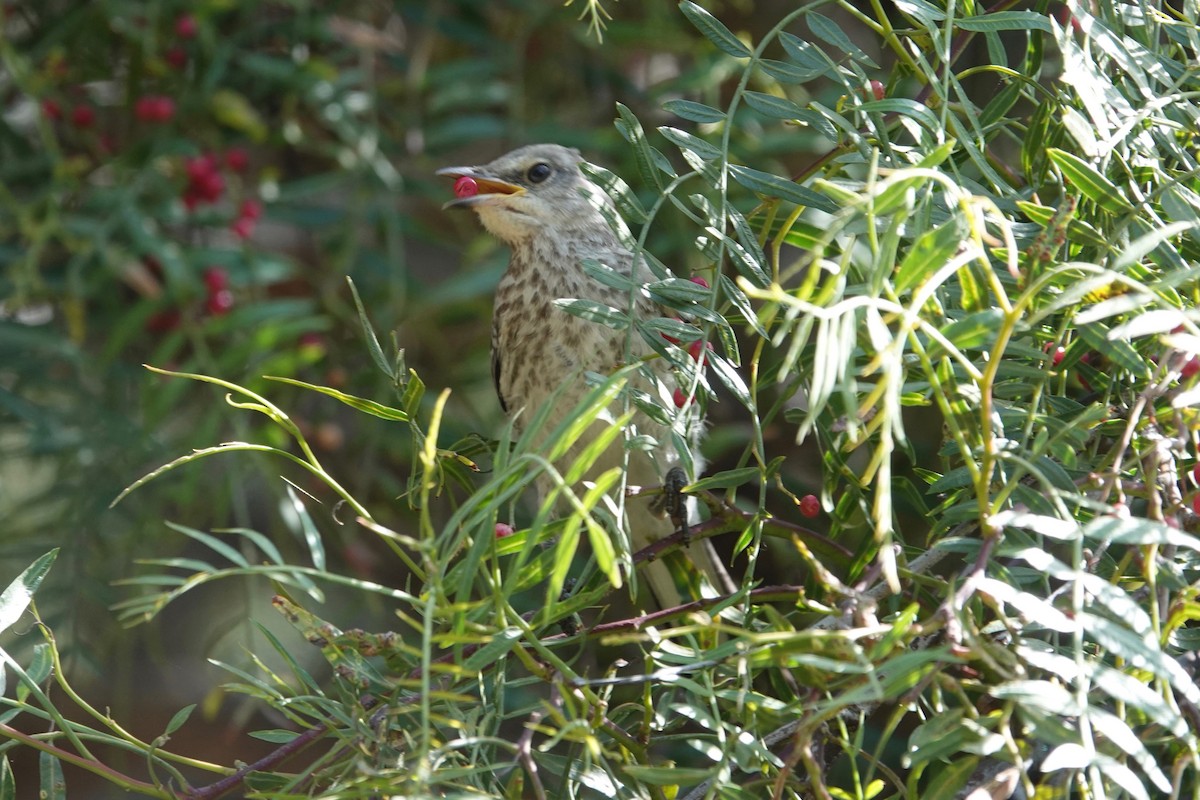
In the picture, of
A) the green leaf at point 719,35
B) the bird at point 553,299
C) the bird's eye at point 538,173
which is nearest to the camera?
the green leaf at point 719,35

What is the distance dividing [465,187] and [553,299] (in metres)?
0.45

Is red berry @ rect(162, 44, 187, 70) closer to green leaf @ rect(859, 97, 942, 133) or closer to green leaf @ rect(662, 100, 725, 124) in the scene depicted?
green leaf @ rect(662, 100, 725, 124)

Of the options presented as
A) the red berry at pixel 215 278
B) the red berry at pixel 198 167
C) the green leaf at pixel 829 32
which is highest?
the green leaf at pixel 829 32

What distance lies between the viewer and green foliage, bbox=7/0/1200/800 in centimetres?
80

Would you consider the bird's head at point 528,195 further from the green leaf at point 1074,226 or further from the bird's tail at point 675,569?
the green leaf at point 1074,226

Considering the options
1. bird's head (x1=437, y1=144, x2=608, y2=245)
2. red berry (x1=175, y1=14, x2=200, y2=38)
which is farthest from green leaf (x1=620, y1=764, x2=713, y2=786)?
red berry (x1=175, y1=14, x2=200, y2=38)

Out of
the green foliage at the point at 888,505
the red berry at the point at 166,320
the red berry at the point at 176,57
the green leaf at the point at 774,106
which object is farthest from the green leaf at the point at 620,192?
the red berry at the point at 176,57

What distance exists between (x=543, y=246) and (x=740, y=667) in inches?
60.5

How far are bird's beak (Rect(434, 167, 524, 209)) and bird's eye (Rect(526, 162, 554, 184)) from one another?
0.04 metres

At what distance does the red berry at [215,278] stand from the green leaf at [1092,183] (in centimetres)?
211

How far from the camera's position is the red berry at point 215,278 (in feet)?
9.03

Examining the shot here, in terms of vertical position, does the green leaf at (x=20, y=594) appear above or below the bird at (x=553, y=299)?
above

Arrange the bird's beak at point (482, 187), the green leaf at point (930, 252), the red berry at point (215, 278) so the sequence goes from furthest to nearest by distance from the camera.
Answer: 1. the red berry at point (215, 278)
2. the bird's beak at point (482, 187)
3. the green leaf at point (930, 252)

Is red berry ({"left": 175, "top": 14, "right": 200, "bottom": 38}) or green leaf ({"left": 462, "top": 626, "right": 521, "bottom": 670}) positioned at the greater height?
green leaf ({"left": 462, "top": 626, "right": 521, "bottom": 670})
